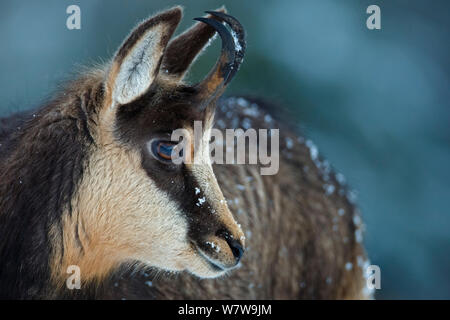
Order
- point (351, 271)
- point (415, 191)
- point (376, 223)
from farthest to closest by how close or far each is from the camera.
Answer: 1. point (415, 191)
2. point (376, 223)
3. point (351, 271)

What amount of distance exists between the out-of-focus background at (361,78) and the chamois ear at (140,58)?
21.5 feet

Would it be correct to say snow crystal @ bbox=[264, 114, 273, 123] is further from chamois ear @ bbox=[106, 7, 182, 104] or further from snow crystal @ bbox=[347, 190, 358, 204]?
chamois ear @ bbox=[106, 7, 182, 104]

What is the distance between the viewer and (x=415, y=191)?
12.3 m

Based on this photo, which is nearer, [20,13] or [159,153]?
[159,153]

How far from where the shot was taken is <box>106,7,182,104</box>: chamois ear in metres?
3.73

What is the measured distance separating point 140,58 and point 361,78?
33.8 feet

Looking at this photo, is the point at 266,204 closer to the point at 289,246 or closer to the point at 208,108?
the point at 289,246

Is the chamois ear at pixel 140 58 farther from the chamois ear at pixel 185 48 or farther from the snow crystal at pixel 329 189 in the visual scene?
the snow crystal at pixel 329 189

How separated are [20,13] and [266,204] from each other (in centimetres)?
776

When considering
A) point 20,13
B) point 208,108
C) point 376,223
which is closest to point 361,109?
point 376,223

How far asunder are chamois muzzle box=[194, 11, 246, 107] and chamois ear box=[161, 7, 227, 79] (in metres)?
0.29

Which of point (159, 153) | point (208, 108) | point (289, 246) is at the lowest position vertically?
point (289, 246)

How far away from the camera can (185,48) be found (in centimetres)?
443

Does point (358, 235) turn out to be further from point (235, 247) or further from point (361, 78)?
point (361, 78)
